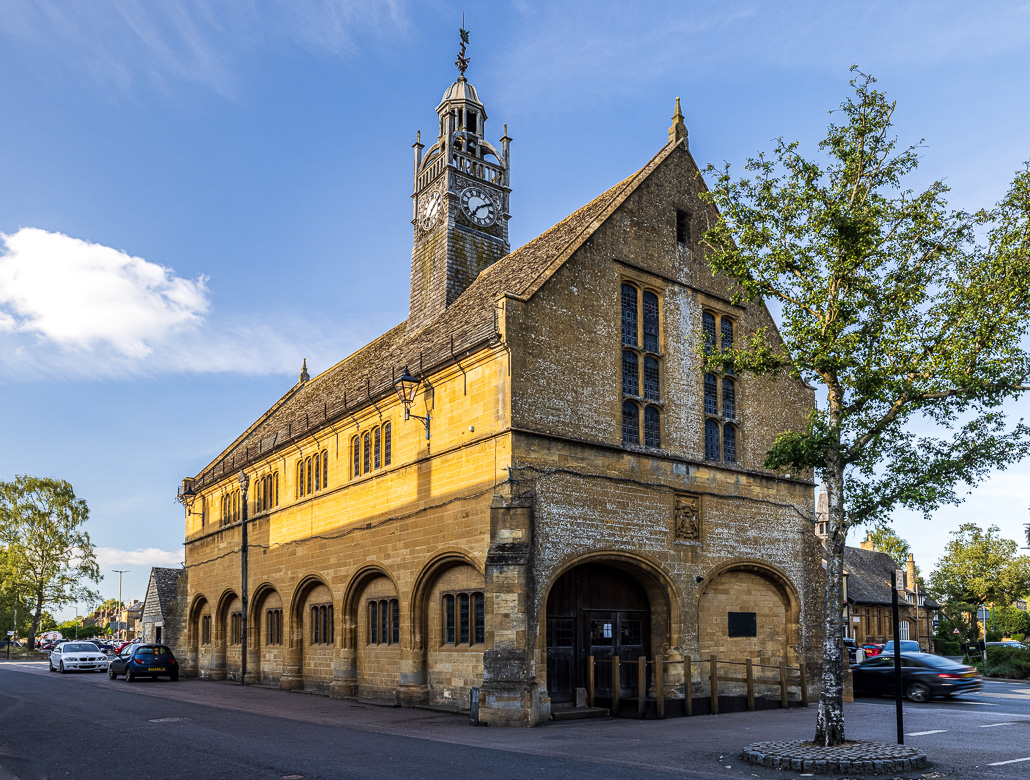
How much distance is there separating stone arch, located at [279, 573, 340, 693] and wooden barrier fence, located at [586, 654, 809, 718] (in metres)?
9.95

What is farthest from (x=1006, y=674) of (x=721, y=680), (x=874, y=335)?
(x=874, y=335)

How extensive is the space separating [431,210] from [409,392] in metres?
9.87

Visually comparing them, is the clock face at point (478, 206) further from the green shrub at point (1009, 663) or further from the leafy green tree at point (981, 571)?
the leafy green tree at point (981, 571)

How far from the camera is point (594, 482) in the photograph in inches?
792

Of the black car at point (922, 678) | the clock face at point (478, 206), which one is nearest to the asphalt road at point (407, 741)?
the black car at point (922, 678)

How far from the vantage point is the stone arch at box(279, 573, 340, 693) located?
2693 centimetres

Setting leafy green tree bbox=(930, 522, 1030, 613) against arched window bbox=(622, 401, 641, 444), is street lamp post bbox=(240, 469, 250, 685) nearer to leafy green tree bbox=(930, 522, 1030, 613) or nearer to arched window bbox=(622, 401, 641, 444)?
arched window bbox=(622, 401, 641, 444)

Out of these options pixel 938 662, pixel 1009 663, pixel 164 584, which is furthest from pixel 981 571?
pixel 164 584

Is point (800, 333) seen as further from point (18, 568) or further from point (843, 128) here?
point (18, 568)

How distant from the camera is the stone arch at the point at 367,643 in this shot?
23.4 metres

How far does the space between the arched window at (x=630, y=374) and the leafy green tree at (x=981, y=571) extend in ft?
168

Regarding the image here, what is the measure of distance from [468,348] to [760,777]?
11.7m

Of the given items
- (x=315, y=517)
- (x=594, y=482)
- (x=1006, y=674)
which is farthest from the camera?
(x=1006, y=674)

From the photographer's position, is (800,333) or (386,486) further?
(386,486)
